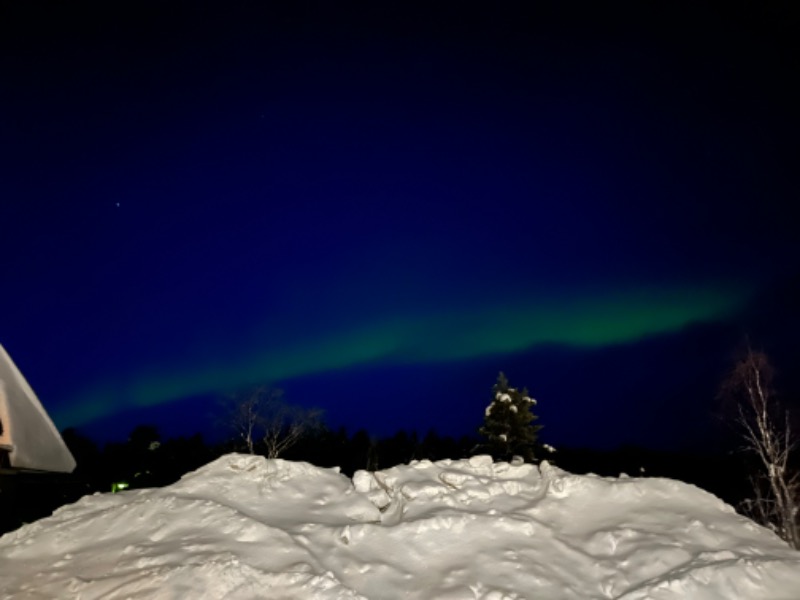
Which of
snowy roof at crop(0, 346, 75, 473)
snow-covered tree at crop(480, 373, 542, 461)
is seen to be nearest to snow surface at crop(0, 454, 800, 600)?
snowy roof at crop(0, 346, 75, 473)

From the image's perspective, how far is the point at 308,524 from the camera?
638 cm

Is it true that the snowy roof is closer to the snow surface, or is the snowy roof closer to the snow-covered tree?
the snow surface

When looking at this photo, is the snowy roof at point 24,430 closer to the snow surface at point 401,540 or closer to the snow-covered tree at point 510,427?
the snow surface at point 401,540

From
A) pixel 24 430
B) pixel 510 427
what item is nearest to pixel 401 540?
pixel 24 430

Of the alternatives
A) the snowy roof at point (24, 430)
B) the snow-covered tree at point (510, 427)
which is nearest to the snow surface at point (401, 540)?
the snowy roof at point (24, 430)

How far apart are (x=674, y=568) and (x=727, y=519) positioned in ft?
5.36

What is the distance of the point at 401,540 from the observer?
617 cm

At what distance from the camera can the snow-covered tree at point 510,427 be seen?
2275 cm

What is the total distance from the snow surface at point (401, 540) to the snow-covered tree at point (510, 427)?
1558 centimetres

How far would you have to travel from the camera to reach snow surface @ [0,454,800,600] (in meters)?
5.41

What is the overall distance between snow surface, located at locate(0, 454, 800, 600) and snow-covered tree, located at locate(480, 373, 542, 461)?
51.1 ft

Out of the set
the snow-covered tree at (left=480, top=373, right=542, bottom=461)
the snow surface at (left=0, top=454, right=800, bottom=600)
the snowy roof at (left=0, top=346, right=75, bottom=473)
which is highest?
the snowy roof at (left=0, top=346, right=75, bottom=473)

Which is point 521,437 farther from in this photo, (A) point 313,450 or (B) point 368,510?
(B) point 368,510

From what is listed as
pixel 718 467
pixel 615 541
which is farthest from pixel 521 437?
pixel 615 541
